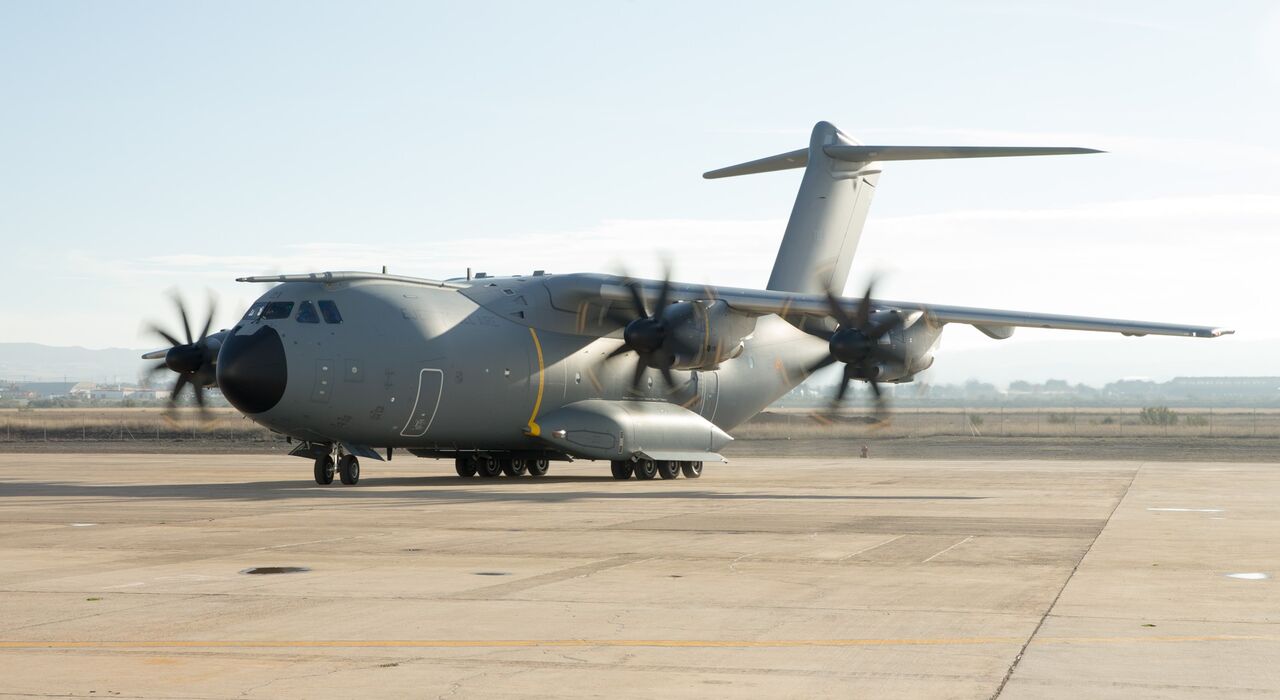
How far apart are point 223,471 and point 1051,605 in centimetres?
2781

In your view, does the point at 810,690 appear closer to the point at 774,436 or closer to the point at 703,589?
the point at 703,589

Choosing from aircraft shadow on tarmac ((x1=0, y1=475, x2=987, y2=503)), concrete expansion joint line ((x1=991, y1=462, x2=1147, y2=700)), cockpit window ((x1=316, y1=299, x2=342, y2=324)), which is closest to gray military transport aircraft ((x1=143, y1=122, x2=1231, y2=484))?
cockpit window ((x1=316, y1=299, x2=342, y2=324))

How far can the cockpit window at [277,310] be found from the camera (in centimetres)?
2611

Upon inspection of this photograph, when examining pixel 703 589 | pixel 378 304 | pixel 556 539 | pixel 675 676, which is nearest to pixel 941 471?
pixel 378 304

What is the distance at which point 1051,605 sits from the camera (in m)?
11.2

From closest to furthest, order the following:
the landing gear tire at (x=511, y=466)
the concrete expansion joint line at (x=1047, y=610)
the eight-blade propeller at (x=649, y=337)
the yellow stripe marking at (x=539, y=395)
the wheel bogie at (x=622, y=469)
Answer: the concrete expansion joint line at (x=1047, y=610) < the eight-blade propeller at (x=649, y=337) < the yellow stripe marking at (x=539, y=395) < the wheel bogie at (x=622, y=469) < the landing gear tire at (x=511, y=466)

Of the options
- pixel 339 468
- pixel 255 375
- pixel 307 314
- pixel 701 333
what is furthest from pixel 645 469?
pixel 255 375

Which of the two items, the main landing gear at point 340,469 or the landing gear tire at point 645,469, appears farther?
the landing gear tire at point 645,469

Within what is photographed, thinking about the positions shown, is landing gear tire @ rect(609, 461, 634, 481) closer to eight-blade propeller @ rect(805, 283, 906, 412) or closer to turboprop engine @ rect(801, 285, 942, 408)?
turboprop engine @ rect(801, 285, 942, 408)

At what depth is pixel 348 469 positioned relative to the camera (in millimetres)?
27672

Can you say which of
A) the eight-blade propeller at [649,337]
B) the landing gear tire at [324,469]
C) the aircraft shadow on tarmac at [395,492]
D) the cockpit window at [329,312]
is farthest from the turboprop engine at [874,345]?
the landing gear tire at [324,469]

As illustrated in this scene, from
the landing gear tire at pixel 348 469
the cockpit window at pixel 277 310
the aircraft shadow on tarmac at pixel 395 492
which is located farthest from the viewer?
the landing gear tire at pixel 348 469

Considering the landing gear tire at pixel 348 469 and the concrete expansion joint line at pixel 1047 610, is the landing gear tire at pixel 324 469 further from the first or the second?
the concrete expansion joint line at pixel 1047 610

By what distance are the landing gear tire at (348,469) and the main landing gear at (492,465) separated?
4279 mm
